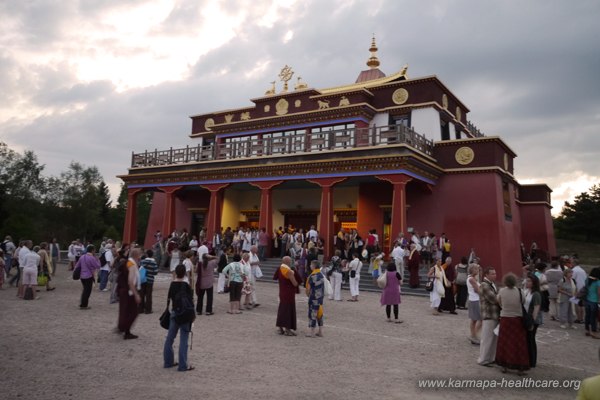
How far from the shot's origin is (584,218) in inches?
1614

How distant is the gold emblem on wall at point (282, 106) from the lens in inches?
1101

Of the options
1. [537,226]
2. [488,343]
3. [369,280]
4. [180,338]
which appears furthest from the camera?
[537,226]

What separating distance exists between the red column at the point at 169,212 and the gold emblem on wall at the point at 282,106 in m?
8.47

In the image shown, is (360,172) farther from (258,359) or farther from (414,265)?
(258,359)

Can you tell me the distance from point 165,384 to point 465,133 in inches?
1075

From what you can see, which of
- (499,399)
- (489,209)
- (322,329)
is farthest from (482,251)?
(499,399)

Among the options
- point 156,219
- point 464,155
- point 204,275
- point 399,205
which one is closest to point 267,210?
point 399,205

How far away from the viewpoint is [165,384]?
5906mm

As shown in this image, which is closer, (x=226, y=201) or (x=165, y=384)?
(x=165, y=384)

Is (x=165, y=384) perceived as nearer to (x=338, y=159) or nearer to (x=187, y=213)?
(x=338, y=159)

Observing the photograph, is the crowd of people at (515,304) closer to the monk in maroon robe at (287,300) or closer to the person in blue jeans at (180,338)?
the monk in maroon robe at (287,300)

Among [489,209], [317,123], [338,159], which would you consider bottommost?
[489,209]

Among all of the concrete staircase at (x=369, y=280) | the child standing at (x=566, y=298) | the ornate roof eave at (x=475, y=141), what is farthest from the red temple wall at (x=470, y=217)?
the child standing at (x=566, y=298)

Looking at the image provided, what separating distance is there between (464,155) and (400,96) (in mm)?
5509
